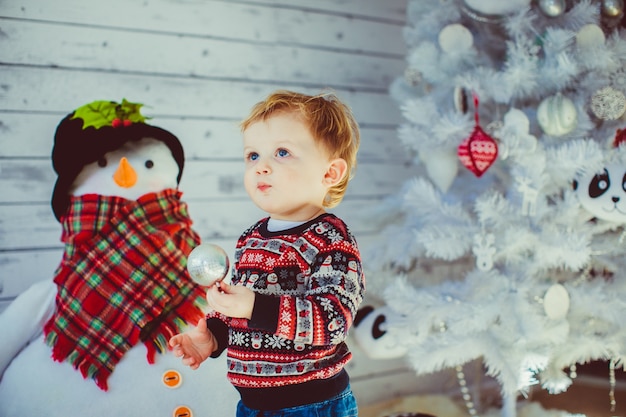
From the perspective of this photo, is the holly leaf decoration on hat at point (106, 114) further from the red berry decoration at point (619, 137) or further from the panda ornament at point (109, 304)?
the red berry decoration at point (619, 137)

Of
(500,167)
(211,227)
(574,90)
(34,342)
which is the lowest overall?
(34,342)

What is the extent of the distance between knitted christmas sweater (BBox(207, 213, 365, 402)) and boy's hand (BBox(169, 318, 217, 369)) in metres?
0.04

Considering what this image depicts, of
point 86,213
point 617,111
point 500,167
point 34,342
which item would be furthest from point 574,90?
point 34,342

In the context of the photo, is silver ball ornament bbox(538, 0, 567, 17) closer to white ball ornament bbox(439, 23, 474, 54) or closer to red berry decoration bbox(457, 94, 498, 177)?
white ball ornament bbox(439, 23, 474, 54)

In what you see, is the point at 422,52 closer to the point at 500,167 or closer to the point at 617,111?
the point at 500,167

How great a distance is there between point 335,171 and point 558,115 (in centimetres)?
75

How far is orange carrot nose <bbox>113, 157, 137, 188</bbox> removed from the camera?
1296 millimetres

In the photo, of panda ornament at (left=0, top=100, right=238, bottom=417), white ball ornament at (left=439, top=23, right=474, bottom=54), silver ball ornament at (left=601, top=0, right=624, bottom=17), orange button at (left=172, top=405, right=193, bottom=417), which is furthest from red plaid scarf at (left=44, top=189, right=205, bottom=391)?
silver ball ornament at (left=601, top=0, right=624, bottom=17)

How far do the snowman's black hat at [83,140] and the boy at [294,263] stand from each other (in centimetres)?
45

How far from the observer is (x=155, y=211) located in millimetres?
1327

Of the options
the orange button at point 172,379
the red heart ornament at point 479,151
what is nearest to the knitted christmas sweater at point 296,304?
the orange button at point 172,379

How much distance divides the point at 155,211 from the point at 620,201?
107 cm

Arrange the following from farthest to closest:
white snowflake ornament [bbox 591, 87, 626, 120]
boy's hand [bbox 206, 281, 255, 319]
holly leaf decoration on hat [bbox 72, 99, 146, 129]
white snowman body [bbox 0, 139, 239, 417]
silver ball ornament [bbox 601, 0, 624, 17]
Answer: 1. silver ball ornament [bbox 601, 0, 624, 17]
2. white snowflake ornament [bbox 591, 87, 626, 120]
3. holly leaf decoration on hat [bbox 72, 99, 146, 129]
4. white snowman body [bbox 0, 139, 239, 417]
5. boy's hand [bbox 206, 281, 255, 319]

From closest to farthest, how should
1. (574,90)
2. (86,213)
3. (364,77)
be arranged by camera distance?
(86,213), (574,90), (364,77)
